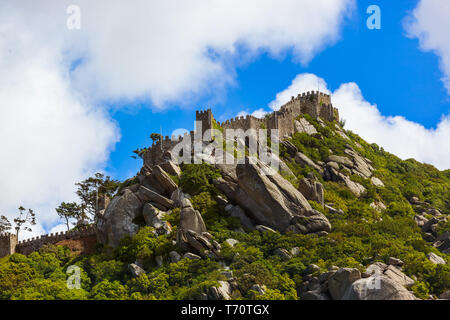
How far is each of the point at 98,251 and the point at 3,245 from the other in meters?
15.2

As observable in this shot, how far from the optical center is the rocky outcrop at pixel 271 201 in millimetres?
58531

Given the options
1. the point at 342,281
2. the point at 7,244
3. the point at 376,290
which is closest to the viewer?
the point at 376,290

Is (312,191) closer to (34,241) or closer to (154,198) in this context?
(154,198)

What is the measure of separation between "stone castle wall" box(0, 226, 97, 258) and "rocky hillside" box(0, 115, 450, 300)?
10.6ft

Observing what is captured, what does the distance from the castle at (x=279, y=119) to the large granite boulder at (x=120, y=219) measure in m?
10.1

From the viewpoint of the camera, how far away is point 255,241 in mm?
56156

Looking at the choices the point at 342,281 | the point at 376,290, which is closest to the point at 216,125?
the point at 342,281

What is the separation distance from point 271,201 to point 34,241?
30.2 m

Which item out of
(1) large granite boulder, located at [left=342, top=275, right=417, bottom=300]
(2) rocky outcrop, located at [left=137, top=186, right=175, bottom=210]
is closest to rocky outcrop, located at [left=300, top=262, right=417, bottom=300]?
(1) large granite boulder, located at [left=342, top=275, right=417, bottom=300]

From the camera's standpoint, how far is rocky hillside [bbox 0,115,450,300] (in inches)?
1928

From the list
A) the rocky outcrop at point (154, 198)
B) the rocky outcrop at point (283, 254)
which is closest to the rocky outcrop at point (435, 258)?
the rocky outcrop at point (283, 254)

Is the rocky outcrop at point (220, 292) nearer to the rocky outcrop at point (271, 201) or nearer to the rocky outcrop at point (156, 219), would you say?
the rocky outcrop at point (271, 201)

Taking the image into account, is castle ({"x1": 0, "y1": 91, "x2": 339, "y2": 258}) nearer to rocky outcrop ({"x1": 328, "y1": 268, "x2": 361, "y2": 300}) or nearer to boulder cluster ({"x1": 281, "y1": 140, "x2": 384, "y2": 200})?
boulder cluster ({"x1": 281, "y1": 140, "x2": 384, "y2": 200})

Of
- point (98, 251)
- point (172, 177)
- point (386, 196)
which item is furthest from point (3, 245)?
point (386, 196)
